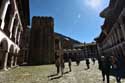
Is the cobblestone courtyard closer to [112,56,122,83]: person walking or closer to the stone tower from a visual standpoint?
[112,56,122,83]: person walking

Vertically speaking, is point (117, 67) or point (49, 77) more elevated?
point (117, 67)

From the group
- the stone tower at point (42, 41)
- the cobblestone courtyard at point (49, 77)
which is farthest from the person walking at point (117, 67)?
the stone tower at point (42, 41)

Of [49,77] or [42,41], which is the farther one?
[42,41]

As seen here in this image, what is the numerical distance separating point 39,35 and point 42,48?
345cm

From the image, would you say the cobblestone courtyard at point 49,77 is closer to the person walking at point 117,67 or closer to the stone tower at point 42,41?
the person walking at point 117,67

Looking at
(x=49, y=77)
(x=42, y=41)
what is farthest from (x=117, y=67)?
(x=42, y=41)

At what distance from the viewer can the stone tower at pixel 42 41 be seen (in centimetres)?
3325

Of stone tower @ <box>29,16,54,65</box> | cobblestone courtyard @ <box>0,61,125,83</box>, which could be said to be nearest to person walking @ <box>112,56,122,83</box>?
cobblestone courtyard @ <box>0,61,125,83</box>

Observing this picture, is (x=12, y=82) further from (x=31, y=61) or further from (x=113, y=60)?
(x=31, y=61)

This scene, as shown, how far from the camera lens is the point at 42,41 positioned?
34.5 metres

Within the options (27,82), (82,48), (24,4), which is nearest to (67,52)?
(82,48)

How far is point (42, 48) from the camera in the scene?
→ 112 feet

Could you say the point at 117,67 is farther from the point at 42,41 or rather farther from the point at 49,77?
the point at 42,41

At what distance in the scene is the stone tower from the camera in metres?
33.2
